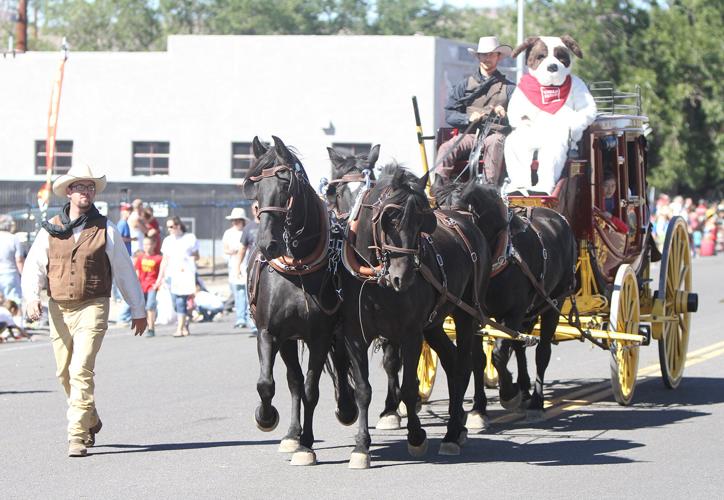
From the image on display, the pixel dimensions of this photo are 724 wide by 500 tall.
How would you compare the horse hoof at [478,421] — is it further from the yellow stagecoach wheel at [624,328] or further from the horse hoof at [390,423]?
the yellow stagecoach wheel at [624,328]

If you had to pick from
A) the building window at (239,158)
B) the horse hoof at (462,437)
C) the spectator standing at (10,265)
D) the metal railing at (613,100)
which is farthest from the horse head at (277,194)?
the building window at (239,158)

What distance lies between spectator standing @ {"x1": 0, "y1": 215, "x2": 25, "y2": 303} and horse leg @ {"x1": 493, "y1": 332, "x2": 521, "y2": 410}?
28.6 ft

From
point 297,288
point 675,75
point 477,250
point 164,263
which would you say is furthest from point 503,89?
point 675,75

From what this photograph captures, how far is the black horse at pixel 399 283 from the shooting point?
325 inches

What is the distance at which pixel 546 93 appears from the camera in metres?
11.8

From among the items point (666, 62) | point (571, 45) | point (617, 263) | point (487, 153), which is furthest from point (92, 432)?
point (666, 62)

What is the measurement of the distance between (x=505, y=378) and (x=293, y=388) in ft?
8.30

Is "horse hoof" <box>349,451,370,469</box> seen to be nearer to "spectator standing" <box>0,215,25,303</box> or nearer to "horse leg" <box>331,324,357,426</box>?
"horse leg" <box>331,324,357,426</box>

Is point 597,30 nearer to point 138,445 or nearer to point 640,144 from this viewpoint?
point 640,144

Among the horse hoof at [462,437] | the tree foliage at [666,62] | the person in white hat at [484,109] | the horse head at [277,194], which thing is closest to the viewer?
the horse head at [277,194]

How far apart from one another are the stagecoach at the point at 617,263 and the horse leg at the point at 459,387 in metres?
0.68

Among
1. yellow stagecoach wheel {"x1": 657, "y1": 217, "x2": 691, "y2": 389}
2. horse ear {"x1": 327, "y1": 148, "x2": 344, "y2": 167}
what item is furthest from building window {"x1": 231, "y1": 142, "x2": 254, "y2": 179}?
horse ear {"x1": 327, "y1": 148, "x2": 344, "y2": 167}

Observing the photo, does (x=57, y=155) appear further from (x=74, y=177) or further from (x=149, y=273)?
(x=74, y=177)

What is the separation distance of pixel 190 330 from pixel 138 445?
377 inches
